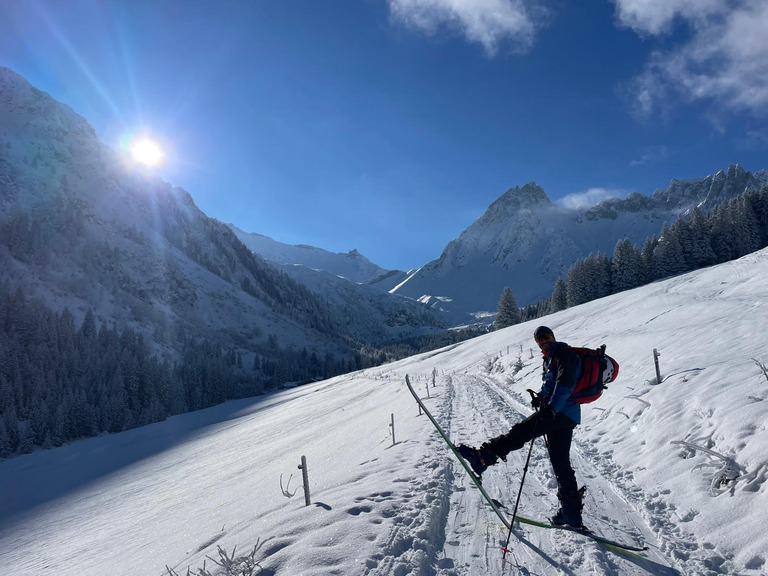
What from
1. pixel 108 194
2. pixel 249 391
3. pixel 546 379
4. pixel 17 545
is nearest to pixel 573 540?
pixel 546 379

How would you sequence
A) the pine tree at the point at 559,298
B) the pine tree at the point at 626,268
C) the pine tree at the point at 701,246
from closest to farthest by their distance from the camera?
the pine tree at the point at 701,246 → the pine tree at the point at 626,268 → the pine tree at the point at 559,298

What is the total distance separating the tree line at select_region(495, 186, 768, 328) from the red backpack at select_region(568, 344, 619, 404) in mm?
70116

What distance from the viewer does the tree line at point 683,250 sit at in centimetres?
6300

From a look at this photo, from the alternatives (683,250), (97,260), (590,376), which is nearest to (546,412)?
(590,376)

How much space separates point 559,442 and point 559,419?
36 centimetres

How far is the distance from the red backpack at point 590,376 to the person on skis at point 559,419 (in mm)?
123

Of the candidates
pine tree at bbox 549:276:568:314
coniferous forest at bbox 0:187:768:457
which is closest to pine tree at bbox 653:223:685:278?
coniferous forest at bbox 0:187:768:457

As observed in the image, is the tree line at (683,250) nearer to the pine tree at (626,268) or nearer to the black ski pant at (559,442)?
the pine tree at (626,268)

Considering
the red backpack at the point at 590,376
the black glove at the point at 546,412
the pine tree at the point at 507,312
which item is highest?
the pine tree at the point at 507,312

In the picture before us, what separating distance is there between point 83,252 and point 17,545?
170865 mm

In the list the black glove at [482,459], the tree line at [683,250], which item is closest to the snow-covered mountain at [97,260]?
the tree line at [683,250]

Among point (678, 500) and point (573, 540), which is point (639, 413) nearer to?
point (678, 500)

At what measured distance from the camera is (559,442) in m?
5.54

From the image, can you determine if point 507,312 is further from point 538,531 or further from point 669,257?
point 538,531
